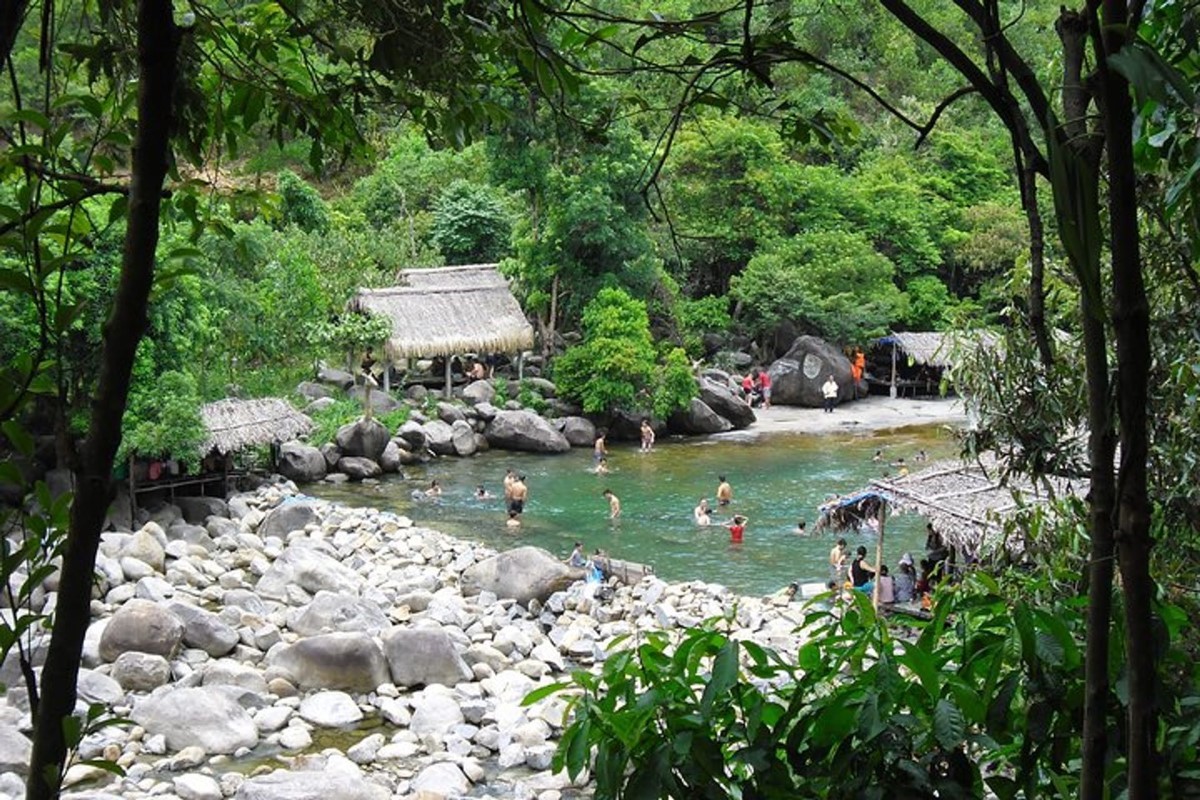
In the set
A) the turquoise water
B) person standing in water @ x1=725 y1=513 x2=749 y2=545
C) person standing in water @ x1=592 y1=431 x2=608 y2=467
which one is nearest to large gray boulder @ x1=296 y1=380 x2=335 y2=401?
the turquoise water

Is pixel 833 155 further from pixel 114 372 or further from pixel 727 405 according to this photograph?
pixel 727 405

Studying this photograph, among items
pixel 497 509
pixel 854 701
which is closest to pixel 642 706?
pixel 854 701

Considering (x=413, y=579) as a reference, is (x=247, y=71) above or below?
above

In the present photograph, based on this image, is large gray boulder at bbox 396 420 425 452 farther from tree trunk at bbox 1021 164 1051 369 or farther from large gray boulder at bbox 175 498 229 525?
tree trunk at bbox 1021 164 1051 369

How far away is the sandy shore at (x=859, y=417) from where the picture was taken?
19812 millimetres

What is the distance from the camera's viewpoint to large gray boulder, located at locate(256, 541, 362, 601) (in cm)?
1036

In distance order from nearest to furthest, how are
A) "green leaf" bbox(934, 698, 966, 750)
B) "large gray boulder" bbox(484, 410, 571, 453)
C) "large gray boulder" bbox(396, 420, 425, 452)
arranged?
1. "green leaf" bbox(934, 698, 966, 750)
2. "large gray boulder" bbox(396, 420, 425, 452)
3. "large gray boulder" bbox(484, 410, 571, 453)

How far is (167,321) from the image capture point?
36.1 ft

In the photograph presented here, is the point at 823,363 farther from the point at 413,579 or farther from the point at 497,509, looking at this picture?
the point at 413,579

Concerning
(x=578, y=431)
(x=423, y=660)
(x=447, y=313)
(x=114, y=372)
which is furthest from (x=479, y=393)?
(x=114, y=372)

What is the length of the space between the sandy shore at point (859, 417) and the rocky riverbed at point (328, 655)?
8561 millimetres

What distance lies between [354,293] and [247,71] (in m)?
17.1

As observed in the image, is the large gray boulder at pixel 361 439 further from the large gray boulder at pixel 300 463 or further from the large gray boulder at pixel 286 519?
the large gray boulder at pixel 286 519

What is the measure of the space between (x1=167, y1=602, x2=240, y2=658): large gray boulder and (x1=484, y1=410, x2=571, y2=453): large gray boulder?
8.97m
